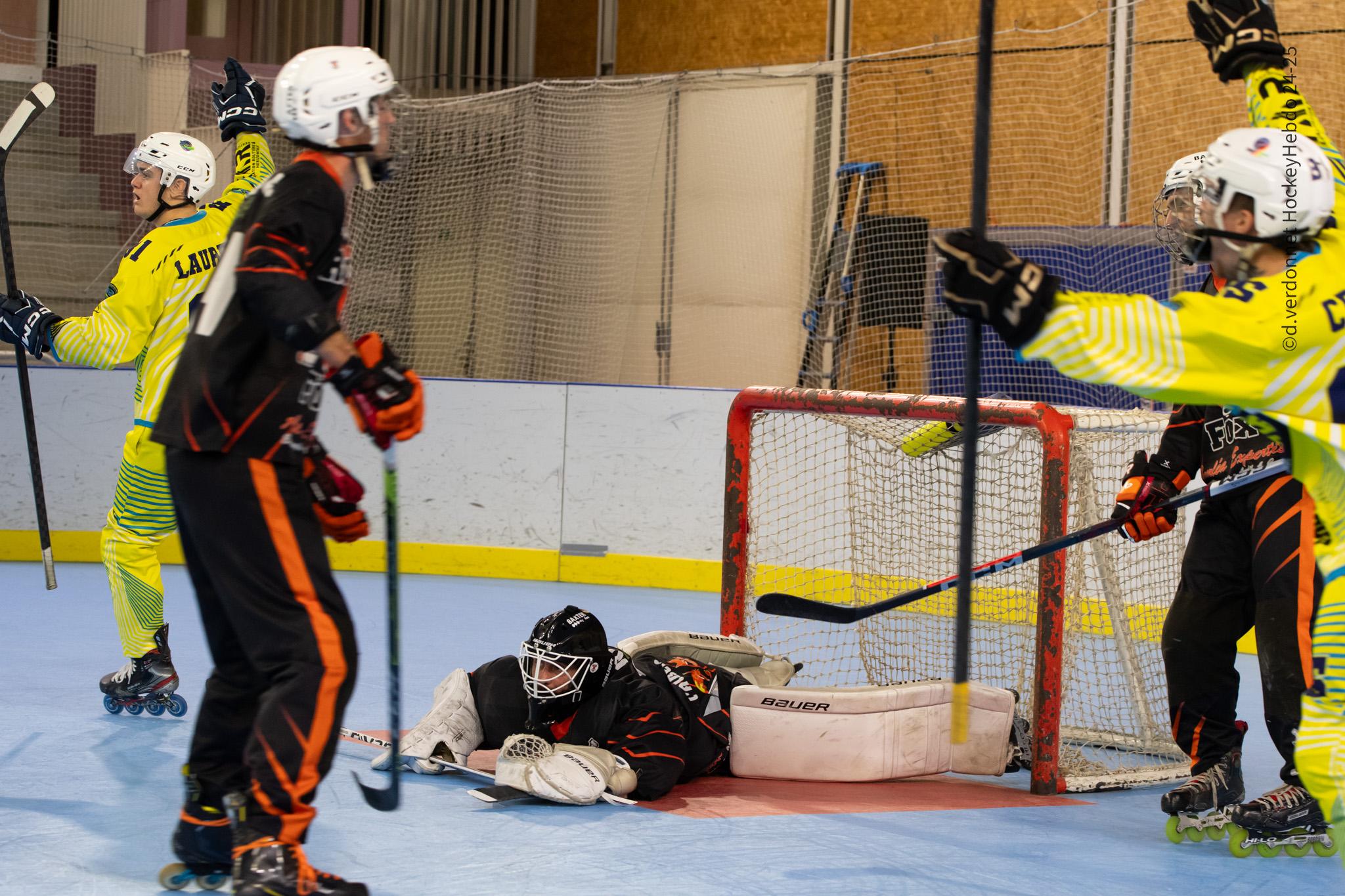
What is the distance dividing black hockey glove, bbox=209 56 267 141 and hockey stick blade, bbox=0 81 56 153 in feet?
2.06

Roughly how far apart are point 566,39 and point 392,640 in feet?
30.9

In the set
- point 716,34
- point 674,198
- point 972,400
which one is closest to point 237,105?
point 972,400

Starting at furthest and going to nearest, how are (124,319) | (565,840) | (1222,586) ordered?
1. (124,319)
2. (1222,586)
3. (565,840)

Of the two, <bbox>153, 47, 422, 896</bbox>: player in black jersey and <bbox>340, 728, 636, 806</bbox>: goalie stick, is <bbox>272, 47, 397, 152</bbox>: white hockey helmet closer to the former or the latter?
<bbox>153, 47, 422, 896</bbox>: player in black jersey

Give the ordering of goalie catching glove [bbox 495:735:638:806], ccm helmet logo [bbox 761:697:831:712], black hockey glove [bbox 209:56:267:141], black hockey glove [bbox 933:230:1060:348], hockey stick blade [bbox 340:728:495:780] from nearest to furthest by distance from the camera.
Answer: black hockey glove [bbox 933:230:1060:348] → goalie catching glove [bbox 495:735:638:806] → hockey stick blade [bbox 340:728:495:780] → ccm helmet logo [bbox 761:697:831:712] → black hockey glove [bbox 209:56:267:141]

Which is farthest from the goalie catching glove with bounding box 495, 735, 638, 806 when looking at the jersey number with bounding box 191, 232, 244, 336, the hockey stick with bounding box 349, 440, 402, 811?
the jersey number with bounding box 191, 232, 244, 336

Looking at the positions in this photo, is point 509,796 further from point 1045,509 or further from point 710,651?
point 1045,509

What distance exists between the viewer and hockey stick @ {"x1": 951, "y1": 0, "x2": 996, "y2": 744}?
2381 mm

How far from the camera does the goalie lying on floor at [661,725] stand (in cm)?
358

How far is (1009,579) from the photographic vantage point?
5.02m

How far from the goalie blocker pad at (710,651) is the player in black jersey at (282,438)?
1.80 meters

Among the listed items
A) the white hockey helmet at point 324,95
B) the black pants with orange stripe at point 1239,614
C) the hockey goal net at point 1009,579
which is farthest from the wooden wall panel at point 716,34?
the white hockey helmet at point 324,95

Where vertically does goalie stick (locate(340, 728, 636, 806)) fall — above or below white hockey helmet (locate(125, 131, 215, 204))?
below

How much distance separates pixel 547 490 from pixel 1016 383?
2.51 meters
